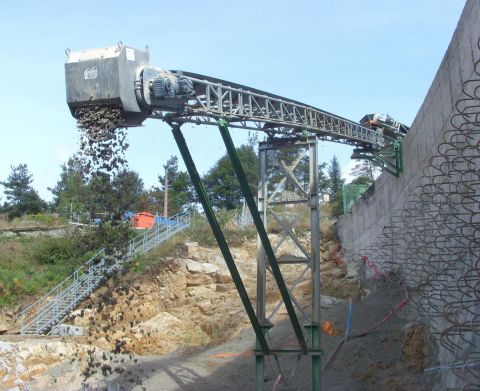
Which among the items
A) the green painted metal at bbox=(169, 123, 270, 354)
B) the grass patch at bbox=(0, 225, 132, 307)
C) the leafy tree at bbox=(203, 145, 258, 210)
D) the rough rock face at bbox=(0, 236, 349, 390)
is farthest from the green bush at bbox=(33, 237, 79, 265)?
the leafy tree at bbox=(203, 145, 258, 210)

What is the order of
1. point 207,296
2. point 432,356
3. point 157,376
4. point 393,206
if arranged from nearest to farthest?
point 432,356, point 157,376, point 393,206, point 207,296

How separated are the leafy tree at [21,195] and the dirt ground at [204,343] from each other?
41.3 meters

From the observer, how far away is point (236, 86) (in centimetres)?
1195

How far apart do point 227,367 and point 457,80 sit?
9.41 meters

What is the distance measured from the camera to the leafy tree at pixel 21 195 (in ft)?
212

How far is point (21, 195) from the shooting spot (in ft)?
232

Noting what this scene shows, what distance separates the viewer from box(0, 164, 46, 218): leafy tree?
64.8 m

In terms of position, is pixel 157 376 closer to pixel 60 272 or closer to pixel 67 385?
pixel 67 385

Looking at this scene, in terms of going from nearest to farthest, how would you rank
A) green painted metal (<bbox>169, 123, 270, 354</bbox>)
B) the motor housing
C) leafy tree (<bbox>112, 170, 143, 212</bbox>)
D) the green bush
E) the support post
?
the motor housing → leafy tree (<bbox>112, 170, 143, 212</bbox>) → green painted metal (<bbox>169, 123, 270, 354</bbox>) → the support post → the green bush

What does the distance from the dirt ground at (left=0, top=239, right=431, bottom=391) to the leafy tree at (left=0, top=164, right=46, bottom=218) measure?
41330 mm

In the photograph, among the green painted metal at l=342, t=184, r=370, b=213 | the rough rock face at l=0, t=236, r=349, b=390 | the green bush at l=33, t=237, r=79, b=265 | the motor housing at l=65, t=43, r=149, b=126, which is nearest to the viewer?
the motor housing at l=65, t=43, r=149, b=126

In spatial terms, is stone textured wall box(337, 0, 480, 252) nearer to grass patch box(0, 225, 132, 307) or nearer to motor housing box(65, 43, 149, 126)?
motor housing box(65, 43, 149, 126)

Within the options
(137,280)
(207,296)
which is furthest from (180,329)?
(137,280)

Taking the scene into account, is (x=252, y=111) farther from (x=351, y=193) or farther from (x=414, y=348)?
(x=351, y=193)
